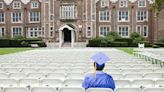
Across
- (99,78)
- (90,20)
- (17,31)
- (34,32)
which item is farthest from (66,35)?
(99,78)

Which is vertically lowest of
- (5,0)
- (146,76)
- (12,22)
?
(146,76)

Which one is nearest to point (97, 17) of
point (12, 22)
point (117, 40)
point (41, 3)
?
point (117, 40)

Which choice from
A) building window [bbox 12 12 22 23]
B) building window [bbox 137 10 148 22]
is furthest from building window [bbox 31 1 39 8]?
building window [bbox 137 10 148 22]

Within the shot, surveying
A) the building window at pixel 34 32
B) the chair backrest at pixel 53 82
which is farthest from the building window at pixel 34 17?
the chair backrest at pixel 53 82

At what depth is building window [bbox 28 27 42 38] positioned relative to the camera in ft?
249

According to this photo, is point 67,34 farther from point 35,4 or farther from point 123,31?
point 123,31

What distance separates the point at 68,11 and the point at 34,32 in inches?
349

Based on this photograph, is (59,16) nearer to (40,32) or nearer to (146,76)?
(40,32)

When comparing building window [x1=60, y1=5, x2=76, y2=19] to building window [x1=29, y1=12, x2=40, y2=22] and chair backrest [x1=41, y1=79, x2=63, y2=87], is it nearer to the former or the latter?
building window [x1=29, y1=12, x2=40, y2=22]

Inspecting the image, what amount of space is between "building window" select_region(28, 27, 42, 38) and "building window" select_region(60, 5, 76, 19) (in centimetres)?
618

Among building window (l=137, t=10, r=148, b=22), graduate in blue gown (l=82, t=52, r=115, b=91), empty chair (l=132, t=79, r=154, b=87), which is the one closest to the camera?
graduate in blue gown (l=82, t=52, r=115, b=91)

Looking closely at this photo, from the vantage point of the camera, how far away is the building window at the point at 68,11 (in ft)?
241

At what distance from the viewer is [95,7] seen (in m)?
73.8

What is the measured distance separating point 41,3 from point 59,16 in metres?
5.16
